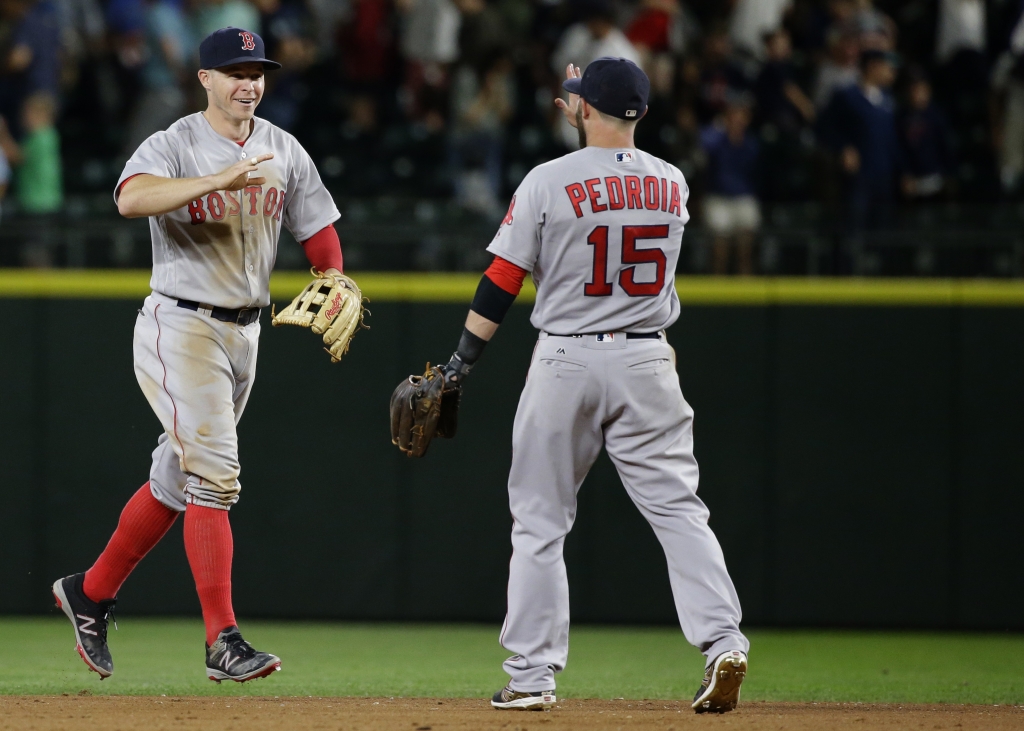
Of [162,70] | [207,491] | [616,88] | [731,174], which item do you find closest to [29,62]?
[162,70]

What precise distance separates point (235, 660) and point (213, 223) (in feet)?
4.45

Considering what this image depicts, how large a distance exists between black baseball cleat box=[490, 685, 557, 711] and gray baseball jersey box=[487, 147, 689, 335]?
3.65 feet

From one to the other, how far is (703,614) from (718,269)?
3173 millimetres

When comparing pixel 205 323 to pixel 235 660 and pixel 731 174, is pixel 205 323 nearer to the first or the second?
pixel 235 660

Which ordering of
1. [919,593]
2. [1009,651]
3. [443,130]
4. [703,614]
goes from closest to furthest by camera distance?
[703,614] < [1009,651] < [919,593] < [443,130]

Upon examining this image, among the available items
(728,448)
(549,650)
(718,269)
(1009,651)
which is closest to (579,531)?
(728,448)

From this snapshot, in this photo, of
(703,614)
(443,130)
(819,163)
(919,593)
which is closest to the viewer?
(703,614)

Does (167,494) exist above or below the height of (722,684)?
above

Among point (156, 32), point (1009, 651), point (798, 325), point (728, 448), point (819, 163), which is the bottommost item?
point (1009, 651)

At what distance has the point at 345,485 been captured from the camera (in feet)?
23.1

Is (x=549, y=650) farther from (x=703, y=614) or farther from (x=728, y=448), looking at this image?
(x=728, y=448)

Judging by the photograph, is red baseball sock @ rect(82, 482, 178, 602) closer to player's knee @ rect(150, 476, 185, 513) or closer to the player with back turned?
player's knee @ rect(150, 476, 185, 513)

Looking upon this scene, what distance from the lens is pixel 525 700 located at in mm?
4215

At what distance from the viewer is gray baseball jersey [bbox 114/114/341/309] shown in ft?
14.3
